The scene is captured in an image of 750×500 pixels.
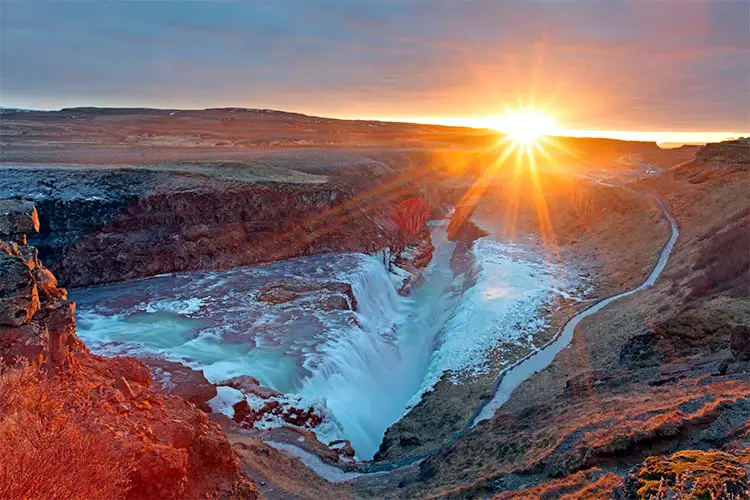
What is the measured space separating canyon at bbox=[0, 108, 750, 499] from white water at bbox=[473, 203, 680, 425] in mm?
290

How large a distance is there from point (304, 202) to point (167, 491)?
3022cm

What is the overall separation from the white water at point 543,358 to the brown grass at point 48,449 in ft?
42.2

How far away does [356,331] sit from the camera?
968 inches

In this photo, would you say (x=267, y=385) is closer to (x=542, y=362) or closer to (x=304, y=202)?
(x=542, y=362)

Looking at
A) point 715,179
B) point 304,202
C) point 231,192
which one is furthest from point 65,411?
point 715,179

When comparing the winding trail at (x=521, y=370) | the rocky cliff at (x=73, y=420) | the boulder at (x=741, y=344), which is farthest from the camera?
the winding trail at (x=521, y=370)

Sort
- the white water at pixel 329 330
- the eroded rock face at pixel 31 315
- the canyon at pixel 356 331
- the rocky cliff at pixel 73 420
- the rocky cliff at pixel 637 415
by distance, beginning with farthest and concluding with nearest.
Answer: the white water at pixel 329 330 < the canyon at pixel 356 331 < the eroded rock face at pixel 31 315 < the rocky cliff at pixel 637 415 < the rocky cliff at pixel 73 420

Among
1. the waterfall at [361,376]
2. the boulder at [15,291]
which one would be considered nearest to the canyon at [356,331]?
the boulder at [15,291]

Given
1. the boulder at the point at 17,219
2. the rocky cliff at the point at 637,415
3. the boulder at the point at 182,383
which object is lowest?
the boulder at the point at 182,383

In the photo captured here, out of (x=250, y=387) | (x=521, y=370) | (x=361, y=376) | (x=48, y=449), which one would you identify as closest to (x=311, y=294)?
(x=361, y=376)

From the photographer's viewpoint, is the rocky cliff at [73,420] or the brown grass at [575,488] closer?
the rocky cliff at [73,420]

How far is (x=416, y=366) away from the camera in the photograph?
25625 millimetres

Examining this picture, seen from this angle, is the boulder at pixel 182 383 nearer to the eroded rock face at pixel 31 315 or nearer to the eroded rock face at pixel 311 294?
the eroded rock face at pixel 31 315

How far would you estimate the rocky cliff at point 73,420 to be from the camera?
5.49m
